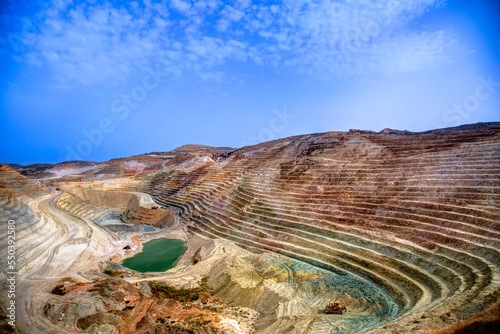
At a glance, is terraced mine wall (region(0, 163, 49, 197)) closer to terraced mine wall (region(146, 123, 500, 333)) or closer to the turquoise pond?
terraced mine wall (region(146, 123, 500, 333))

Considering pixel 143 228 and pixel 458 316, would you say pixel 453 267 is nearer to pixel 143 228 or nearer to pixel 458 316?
pixel 458 316

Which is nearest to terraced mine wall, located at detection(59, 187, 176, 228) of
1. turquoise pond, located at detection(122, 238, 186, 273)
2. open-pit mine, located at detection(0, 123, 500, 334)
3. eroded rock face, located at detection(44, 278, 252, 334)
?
open-pit mine, located at detection(0, 123, 500, 334)

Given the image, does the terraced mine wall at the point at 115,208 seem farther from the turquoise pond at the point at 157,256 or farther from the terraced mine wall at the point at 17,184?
the turquoise pond at the point at 157,256

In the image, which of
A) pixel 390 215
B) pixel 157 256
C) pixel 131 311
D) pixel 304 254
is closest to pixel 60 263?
pixel 157 256

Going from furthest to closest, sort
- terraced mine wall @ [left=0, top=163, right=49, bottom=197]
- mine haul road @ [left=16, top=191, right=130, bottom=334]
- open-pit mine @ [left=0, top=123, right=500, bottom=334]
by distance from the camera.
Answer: terraced mine wall @ [left=0, top=163, right=49, bottom=197]
mine haul road @ [left=16, top=191, right=130, bottom=334]
open-pit mine @ [left=0, top=123, right=500, bottom=334]

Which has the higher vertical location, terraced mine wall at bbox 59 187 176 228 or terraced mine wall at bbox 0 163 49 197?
terraced mine wall at bbox 0 163 49 197

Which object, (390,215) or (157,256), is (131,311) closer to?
(157,256)
